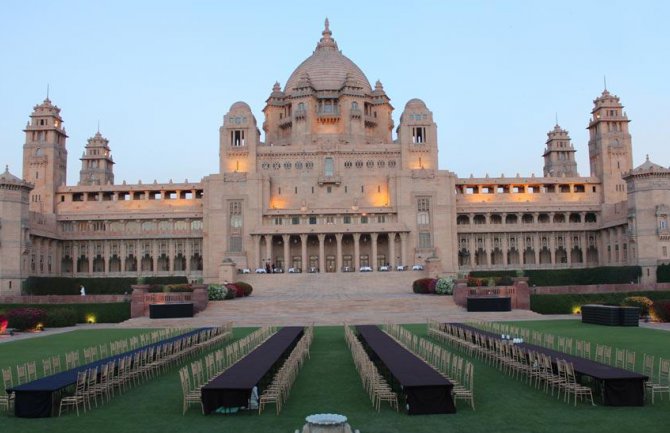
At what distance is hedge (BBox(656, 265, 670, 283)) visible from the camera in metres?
68.3

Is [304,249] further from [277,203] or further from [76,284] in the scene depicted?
[76,284]

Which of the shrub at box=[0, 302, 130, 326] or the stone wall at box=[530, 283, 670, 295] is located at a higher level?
the stone wall at box=[530, 283, 670, 295]

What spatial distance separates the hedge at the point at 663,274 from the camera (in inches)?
2689

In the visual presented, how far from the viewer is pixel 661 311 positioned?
39.8 meters

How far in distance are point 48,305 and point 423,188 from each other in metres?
56.2

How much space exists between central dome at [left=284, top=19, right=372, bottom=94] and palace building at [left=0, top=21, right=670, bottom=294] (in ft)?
2.85

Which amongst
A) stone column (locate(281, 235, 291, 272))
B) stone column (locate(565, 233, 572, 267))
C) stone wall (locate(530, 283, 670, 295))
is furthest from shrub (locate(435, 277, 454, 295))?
stone column (locate(565, 233, 572, 267))

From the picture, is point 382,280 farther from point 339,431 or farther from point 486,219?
point 339,431

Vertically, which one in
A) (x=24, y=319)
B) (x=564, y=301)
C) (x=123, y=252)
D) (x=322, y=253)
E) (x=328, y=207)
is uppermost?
(x=328, y=207)

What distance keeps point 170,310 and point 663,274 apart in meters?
51.4

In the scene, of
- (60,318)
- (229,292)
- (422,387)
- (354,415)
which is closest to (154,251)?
(229,292)

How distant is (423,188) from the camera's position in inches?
3590

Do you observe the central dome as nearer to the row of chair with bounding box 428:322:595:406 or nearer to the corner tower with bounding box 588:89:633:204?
the corner tower with bounding box 588:89:633:204

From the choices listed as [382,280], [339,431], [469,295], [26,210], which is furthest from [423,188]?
[339,431]
